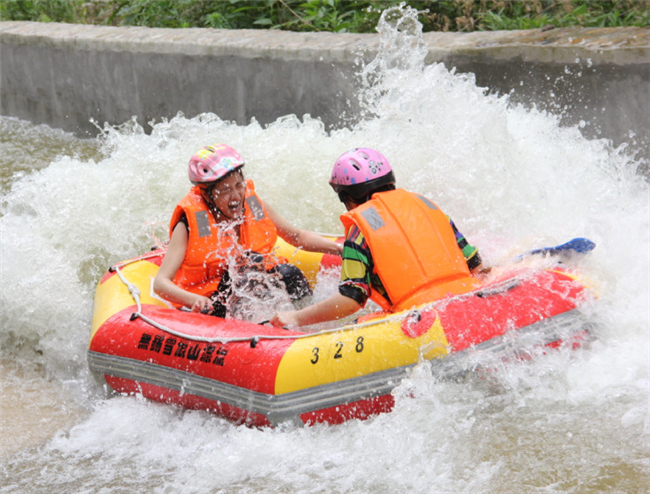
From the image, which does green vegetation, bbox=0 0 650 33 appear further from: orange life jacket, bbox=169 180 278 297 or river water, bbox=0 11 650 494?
orange life jacket, bbox=169 180 278 297

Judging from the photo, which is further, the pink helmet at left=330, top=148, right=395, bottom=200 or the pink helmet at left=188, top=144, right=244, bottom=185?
the pink helmet at left=188, top=144, right=244, bottom=185

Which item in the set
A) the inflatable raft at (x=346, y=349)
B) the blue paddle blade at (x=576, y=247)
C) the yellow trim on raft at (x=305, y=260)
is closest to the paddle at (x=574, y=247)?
the blue paddle blade at (x=576, y=247)

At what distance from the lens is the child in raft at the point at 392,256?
375cm

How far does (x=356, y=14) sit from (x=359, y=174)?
561cm

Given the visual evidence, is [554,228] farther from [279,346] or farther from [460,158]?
[279,346]

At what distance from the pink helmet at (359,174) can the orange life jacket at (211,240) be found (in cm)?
84

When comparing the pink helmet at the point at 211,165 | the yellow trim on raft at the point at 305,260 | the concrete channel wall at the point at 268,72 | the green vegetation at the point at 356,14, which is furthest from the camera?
the green vegetation at the point at 356,14

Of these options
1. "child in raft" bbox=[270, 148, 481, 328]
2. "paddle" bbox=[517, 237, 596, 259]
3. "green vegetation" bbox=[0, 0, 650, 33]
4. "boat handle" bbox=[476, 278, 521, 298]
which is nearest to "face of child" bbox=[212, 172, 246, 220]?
"child in raft" bbox=[270, 148, 481, 328]

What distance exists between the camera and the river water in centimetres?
339

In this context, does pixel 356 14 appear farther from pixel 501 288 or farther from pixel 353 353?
pixel 353 353

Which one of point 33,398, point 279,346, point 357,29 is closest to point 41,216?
point 33,398

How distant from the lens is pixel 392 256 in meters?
3.75

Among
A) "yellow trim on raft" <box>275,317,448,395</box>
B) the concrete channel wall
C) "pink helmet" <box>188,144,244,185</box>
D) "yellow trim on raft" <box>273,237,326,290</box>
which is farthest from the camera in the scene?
the concrete channel wall

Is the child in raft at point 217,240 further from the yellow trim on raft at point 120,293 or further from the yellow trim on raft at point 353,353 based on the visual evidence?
the yellow trim on raft at point 353,353
